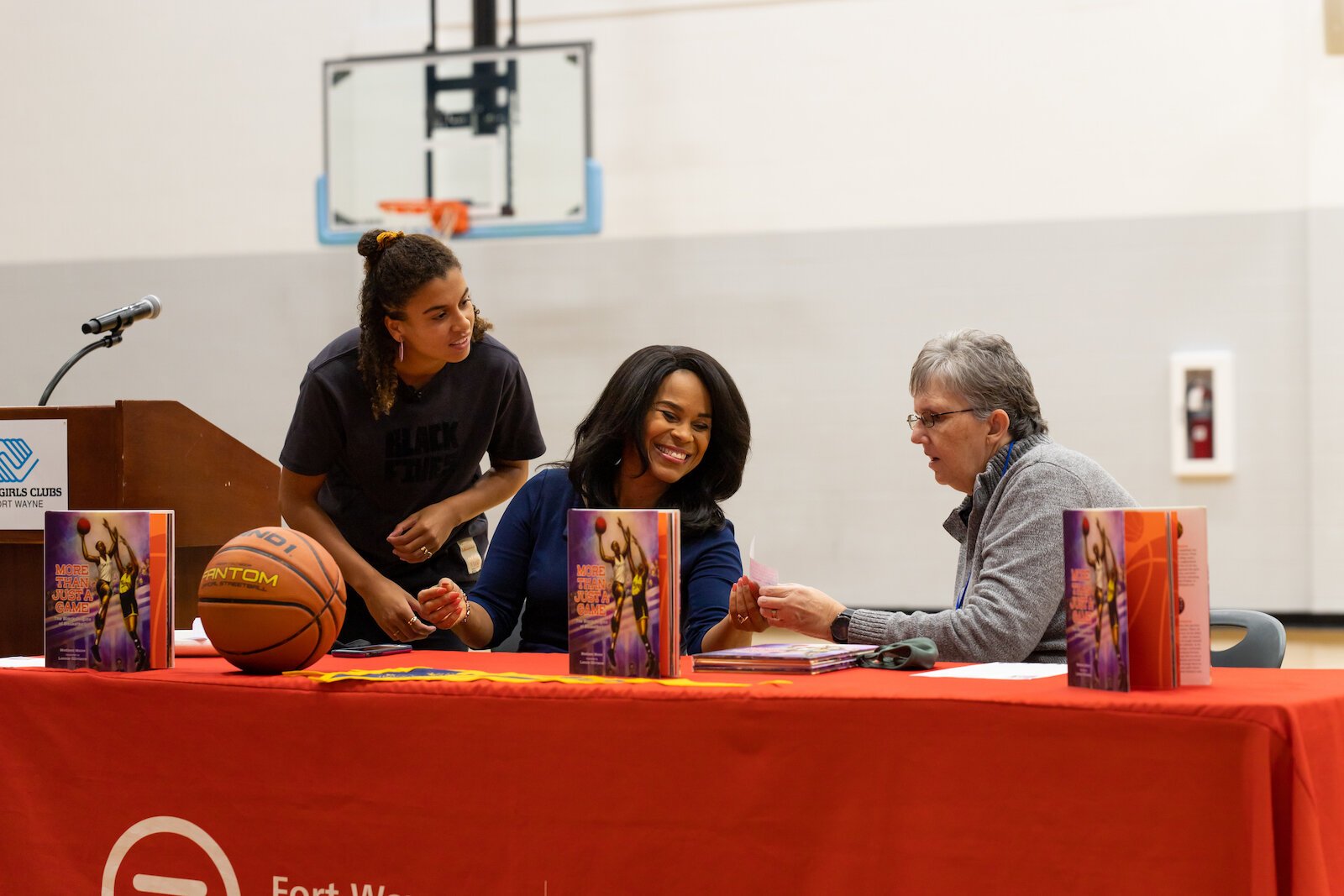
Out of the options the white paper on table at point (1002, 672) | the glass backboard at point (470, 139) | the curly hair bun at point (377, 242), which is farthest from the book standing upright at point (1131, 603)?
the glass backboard at point (470, 139)

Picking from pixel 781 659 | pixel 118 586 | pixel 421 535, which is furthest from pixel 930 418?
pixel 118 586

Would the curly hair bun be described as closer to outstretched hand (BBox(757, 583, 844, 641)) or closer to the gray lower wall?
outstretched hand (BBox(757, 583, 844, 641))

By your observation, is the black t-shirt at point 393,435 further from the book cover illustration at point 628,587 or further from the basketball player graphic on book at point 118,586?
the book cover illustration at point 628,587

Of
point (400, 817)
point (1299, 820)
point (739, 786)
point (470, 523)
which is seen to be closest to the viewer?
point (1299, 820)

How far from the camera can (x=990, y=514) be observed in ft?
6.86

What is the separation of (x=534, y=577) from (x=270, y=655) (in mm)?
756

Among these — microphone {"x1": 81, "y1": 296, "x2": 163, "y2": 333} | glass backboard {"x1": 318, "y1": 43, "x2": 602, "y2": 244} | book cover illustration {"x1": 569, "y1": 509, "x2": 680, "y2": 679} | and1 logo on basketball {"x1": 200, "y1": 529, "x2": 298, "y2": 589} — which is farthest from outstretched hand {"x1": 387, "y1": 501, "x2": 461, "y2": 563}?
glass backboard {"x1": 318, "y1": 43, "x2": 602, "y2": 244}

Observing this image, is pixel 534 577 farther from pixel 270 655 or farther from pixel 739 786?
pixel 739 786

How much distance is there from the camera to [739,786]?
1.42m

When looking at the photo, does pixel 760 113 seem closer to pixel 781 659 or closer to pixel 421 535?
pixel 421 535

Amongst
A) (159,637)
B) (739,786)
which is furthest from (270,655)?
(739,786)

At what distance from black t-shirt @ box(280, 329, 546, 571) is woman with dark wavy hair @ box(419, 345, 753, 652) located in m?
0.30

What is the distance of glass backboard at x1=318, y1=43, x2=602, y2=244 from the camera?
620 cm

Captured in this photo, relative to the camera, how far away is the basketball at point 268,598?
63.7 inches
